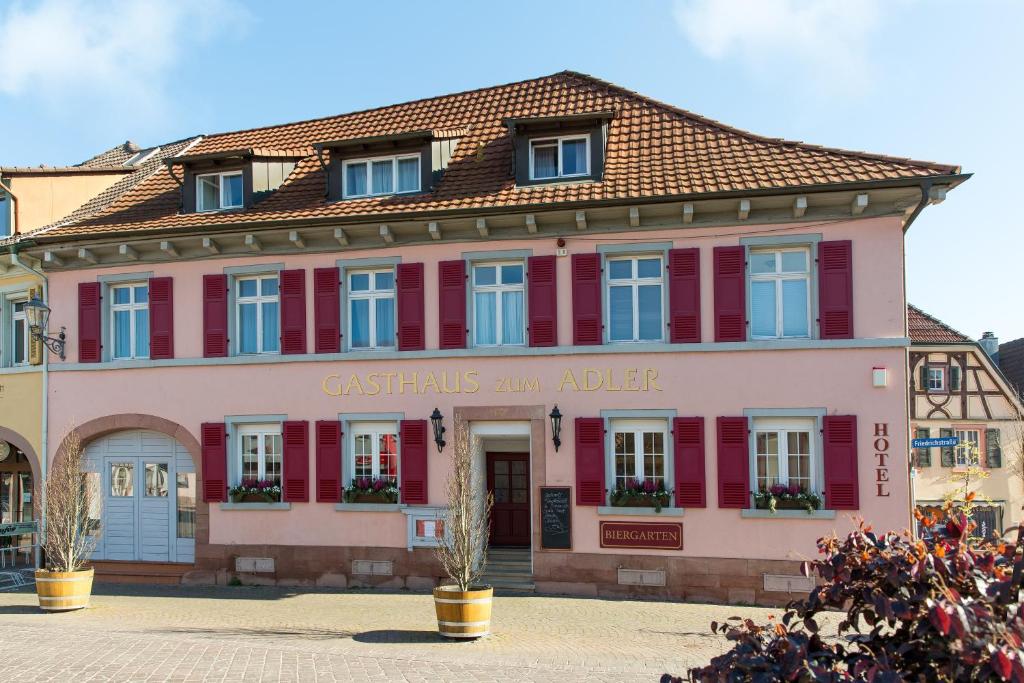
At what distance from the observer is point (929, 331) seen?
37.6 meters

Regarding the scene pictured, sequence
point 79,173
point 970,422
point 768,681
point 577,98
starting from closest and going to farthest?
1. point 768,681
2. point 577,98
3. point 79,173
4. point 970,422

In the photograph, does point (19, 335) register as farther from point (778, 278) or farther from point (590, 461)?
point (778, 278)

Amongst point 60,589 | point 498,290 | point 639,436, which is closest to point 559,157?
point 498,290

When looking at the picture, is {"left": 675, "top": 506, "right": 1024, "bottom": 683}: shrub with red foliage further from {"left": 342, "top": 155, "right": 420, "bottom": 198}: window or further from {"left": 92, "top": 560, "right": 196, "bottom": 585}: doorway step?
{"left": 92, "top": 560, "right": 196, "bottom": 585}: doorway step

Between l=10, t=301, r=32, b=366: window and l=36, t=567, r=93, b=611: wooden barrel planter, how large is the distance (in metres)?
6.30

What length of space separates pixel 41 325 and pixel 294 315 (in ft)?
16.1

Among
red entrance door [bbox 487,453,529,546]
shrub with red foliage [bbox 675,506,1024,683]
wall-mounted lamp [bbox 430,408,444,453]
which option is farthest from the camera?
red entrance door [bbox 487,453,529,546]

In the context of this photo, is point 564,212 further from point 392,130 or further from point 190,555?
point 190,555

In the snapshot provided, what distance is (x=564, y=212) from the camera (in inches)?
584

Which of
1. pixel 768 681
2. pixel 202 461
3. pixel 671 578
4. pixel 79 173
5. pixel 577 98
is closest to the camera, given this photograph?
pixel 768 681

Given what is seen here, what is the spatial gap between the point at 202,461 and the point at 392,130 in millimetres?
7249

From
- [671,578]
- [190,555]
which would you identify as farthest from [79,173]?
[671,578]

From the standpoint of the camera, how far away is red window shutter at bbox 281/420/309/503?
630 inches

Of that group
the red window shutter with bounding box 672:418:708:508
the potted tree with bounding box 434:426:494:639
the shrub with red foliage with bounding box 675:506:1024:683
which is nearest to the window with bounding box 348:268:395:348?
the potted tree with bounding box 434:426:494:639
